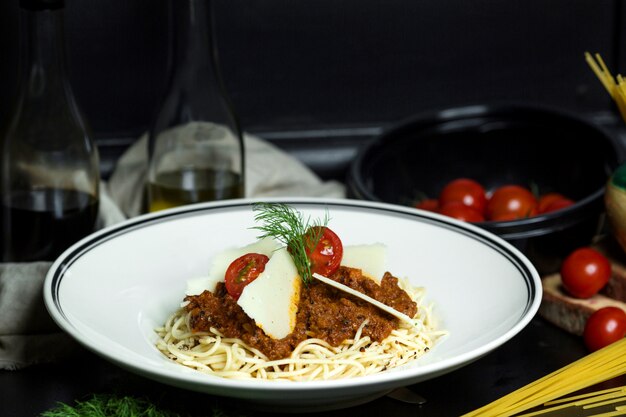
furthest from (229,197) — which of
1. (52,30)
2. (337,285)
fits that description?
(337,285)

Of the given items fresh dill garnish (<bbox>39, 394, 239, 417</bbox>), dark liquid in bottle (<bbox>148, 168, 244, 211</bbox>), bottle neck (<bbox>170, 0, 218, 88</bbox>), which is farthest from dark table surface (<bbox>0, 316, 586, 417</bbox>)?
bottle neck (<bbox>170, 0, 218, 88</bbox>)

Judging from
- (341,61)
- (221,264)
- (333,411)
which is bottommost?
(333,411)

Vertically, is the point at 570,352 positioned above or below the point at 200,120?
below

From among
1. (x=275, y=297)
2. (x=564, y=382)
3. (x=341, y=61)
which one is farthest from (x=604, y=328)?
(x=341, y=61)

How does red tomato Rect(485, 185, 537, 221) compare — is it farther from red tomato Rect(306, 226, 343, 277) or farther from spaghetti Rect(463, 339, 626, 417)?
red tomato Rect(306, 226, 343, 277)

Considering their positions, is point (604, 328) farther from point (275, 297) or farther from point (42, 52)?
point (42, 52)

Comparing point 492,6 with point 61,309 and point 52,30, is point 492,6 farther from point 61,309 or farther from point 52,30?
point 61,309
